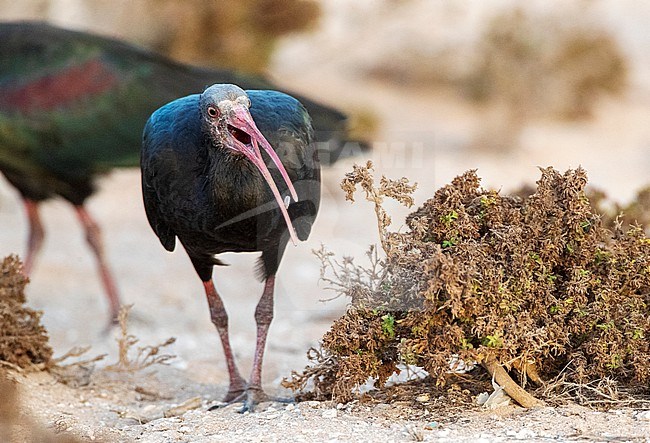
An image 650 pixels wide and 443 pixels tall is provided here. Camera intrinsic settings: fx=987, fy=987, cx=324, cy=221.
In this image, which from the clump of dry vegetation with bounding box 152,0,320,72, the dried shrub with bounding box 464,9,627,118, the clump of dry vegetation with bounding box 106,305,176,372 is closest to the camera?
the clump of dry vegetation with bounding box 106,305,176,372

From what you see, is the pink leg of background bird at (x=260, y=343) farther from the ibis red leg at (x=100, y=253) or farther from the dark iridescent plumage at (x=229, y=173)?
the ibis red leg at (x=100, y=253)

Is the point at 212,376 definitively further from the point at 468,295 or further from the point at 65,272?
the point at 65,272

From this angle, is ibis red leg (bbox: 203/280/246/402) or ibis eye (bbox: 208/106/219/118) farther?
ibis red leg (bbox: 203/280/246/402)

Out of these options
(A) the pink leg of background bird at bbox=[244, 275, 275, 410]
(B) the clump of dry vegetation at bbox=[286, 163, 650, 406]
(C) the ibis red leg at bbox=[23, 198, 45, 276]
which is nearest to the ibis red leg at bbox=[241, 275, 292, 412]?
(A) the pink leg of background bird at bbox=[244, 275, 275, 410]

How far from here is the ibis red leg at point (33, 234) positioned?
7.73m

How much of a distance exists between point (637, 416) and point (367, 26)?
10833 mm

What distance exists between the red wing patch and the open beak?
355 cm

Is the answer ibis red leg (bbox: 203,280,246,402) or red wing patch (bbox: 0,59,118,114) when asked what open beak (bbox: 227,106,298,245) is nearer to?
ibis red leg (bbox: 203,280,246,402)

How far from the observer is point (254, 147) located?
4.19m

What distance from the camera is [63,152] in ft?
24.2

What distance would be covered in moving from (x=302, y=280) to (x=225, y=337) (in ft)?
10.5

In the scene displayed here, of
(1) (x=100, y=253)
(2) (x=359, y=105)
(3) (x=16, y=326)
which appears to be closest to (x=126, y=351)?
(3) (x=16, y=326)

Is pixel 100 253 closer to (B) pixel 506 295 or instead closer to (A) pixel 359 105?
(B) pixel 506 295

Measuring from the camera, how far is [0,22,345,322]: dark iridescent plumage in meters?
7.32
